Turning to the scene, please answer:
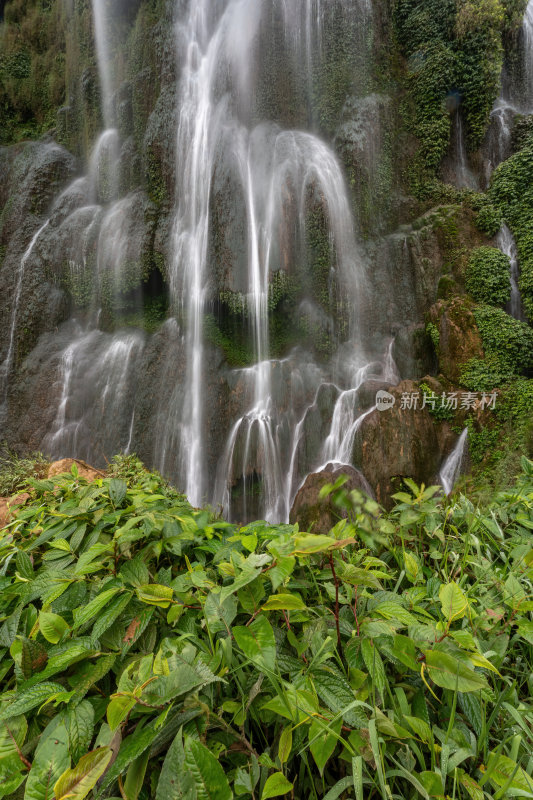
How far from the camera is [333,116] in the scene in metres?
11.6

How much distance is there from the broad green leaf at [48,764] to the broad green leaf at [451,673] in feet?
2.46

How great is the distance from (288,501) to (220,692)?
7148 millimetres

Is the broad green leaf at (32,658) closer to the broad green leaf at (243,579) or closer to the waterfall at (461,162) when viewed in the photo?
the broad green leaf at (243,579)

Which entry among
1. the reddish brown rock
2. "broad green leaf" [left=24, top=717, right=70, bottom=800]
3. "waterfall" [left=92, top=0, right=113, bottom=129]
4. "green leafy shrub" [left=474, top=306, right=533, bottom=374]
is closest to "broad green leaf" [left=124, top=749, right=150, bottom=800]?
"broad green leaf" [left=24, top=717, right=70, bottom=800]

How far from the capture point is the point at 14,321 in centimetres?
1257

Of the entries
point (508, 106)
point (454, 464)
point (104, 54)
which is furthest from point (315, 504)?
point (104, 54)

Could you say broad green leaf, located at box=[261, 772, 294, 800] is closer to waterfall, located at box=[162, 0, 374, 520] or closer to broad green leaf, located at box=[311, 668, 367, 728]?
broad green leaf, located at box=[311, 668, 367, 728]

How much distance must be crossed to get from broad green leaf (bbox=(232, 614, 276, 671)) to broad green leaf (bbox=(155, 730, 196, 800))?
7.3 inches

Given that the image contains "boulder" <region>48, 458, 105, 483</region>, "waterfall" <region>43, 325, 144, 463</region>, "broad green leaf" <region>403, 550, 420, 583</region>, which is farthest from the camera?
"waterfall" <region>43, 325, 144, 463</region>

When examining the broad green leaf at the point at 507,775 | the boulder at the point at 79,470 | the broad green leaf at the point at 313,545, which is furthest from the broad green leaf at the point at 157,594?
the boulder at the point at 79,470

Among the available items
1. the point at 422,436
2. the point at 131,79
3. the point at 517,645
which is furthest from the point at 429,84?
the point at 517,645

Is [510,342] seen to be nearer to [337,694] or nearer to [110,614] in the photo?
[337,694]

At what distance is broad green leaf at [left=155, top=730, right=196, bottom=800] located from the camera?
62 centimetres

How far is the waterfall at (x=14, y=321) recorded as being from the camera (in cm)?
1211
